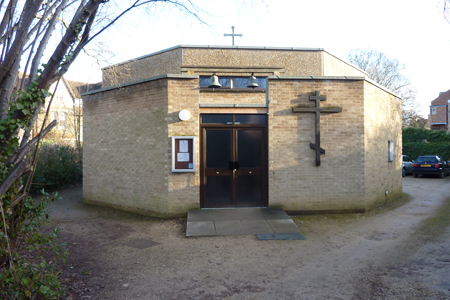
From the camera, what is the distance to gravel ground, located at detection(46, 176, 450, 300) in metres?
4.56

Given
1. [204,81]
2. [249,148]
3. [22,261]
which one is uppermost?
[204,81]

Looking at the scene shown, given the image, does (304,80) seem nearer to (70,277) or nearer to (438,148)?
(70,277)

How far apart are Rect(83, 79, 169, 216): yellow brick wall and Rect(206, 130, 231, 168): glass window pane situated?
3.93ft

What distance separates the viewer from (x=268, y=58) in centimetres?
1343

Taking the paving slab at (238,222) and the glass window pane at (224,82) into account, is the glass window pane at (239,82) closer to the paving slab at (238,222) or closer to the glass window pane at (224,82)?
the glass window pane at (224,82)

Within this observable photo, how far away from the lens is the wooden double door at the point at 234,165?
30.3ft

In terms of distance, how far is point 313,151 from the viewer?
9.33 meters

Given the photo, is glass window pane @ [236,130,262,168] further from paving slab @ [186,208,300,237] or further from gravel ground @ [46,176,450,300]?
gravel ground @ [46,176,450,300]

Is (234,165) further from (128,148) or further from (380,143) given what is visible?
(380,143)

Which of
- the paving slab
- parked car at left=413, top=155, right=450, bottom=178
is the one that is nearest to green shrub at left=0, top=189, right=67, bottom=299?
the paving slab

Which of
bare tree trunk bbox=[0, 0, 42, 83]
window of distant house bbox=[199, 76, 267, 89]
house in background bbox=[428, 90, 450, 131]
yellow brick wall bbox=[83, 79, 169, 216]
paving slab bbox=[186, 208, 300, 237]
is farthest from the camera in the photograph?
house in background bbox=[428, 90, 450, 131]

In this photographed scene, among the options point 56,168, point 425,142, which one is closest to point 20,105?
point 56,168

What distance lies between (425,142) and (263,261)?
2641cm

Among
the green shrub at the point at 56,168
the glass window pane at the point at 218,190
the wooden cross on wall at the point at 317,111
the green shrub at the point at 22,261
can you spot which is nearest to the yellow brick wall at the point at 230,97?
the wooden cross on wall at the point at 317,111
